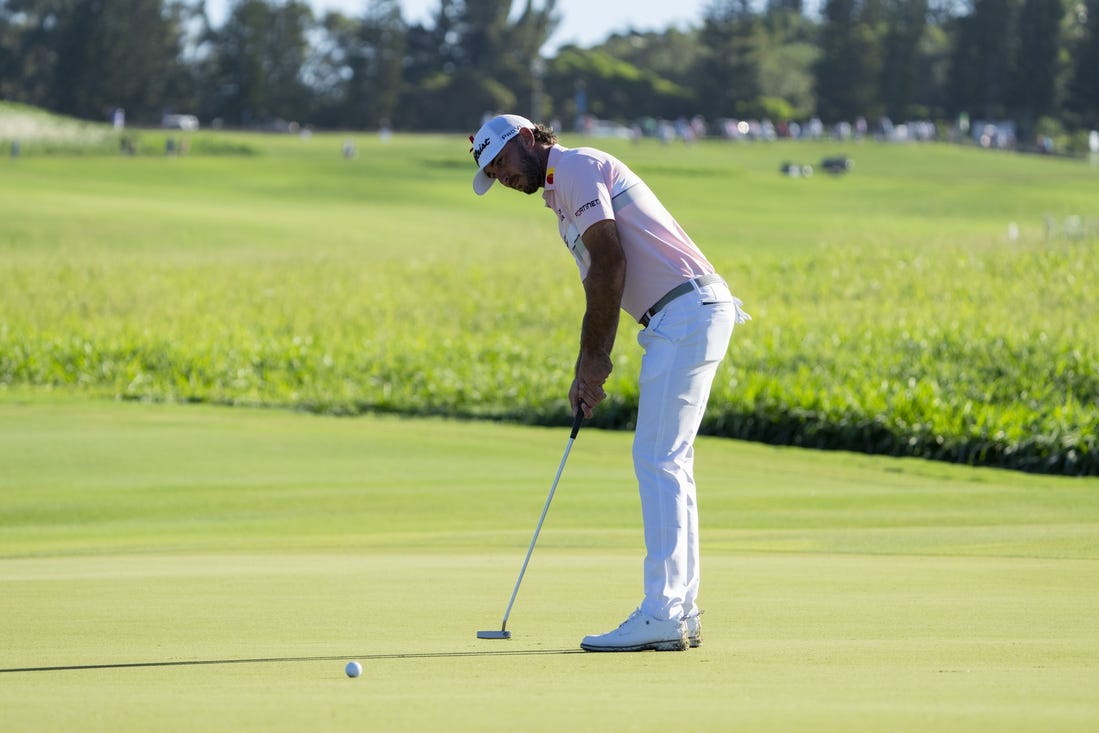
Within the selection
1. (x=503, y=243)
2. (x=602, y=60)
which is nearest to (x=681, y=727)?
(x=503, y=243)

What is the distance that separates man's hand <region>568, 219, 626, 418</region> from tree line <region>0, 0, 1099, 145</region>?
10894cm

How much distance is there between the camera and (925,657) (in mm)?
5359

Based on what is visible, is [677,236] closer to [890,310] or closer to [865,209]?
[890,310]

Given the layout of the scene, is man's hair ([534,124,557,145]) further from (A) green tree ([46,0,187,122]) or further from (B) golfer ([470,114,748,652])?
(A) green tree ([46,0,187,122])

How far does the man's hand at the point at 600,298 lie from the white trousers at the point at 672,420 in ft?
0.49

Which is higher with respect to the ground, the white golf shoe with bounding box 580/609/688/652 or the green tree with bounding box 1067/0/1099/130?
the green tree with bounding box 1067/0/1099/130

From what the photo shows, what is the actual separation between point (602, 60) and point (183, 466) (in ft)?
414

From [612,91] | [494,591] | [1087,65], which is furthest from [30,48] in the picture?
[494,591]

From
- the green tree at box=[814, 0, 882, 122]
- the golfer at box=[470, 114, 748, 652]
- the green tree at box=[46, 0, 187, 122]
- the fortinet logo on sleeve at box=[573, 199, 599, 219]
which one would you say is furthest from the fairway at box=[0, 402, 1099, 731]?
the green tree at box=[814, 0, 882, 122]

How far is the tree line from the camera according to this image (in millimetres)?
111875

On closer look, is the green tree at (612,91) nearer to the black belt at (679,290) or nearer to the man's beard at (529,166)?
the man's beard at (529,166)

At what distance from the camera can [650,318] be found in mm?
5988

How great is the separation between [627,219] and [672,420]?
0.74 metres

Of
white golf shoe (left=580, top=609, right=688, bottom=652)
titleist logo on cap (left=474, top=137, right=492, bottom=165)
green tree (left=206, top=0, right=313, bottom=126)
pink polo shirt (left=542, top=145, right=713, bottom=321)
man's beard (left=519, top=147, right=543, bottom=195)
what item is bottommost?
white golf shoe (left=580, top=609, right=688, bottom=652)
